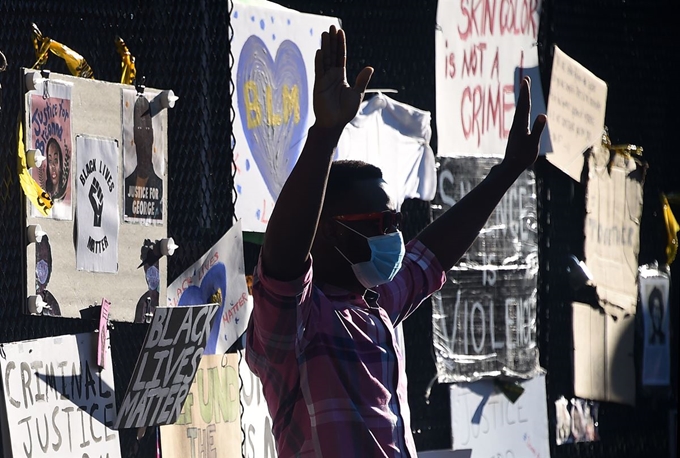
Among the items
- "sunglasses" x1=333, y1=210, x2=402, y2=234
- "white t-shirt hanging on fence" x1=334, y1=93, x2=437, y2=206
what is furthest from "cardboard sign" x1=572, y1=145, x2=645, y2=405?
"sunglasses" x1=333, y1=210, x2=402, y2=234

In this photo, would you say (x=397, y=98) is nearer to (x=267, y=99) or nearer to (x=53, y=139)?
(x=267, y=99)

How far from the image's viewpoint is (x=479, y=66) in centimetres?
577

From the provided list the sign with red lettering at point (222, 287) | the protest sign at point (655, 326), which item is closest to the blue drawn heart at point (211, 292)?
the sign with red lettering at point (222, 287)

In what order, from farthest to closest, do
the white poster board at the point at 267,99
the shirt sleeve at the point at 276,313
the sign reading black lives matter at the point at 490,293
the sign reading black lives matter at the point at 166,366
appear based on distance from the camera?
1. the sign reading black lives matter at the point at 490,293
2. the white poster board at the point at 267,99
3. the sign reading black lives matter at the point at 166,366
4. the shirt sleeve at the point at 276,313

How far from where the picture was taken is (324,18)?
4961 mm

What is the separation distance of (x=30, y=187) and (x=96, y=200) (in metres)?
0.29

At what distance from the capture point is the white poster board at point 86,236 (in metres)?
3.77

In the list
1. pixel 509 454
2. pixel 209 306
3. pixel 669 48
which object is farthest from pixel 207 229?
pixel 669 48

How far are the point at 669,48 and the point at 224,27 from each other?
3.23 meters

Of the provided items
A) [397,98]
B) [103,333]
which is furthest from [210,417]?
[397,98]

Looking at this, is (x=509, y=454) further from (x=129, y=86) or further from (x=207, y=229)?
(x=129, y=86)

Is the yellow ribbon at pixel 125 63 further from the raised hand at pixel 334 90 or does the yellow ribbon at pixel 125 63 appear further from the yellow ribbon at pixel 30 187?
the raised hand at pixel 334 90

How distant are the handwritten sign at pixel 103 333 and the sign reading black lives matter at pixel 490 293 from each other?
186 centimetres

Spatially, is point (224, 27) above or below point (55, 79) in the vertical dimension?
above
